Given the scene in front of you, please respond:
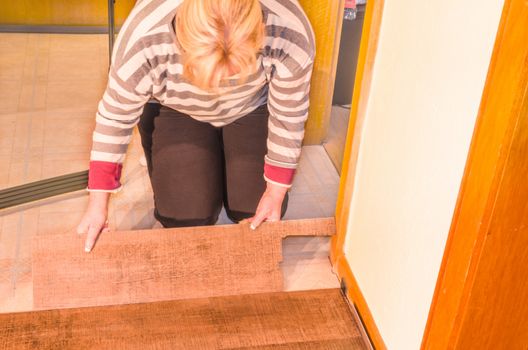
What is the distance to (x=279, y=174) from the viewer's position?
5.08 feet

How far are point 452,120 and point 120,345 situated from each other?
905mm

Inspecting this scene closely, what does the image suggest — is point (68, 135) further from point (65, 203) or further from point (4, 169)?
point (65, 203)

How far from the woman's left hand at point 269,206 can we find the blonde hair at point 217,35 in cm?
46

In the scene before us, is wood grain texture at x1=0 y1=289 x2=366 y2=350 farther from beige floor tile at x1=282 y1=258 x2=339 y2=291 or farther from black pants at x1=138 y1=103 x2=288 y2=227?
black pants at x1=138 y1=103 x2=288 y2=227

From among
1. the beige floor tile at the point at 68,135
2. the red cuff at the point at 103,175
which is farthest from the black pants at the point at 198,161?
the beige floor tile at the point at 68,135

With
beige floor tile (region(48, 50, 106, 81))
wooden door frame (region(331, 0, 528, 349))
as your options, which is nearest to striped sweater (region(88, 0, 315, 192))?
wooden door frame (region(331, 0, 528, 349))

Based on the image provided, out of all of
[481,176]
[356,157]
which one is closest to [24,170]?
[356,157]

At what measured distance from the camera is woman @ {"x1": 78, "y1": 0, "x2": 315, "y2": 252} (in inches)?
46.2

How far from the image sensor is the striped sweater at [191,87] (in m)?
1.28

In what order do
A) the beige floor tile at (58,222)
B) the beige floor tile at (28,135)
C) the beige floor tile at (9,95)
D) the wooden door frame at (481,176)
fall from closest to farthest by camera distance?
1. the wooden door frame at (481,176)
2. the beige floor tile at (58,222)
3. the beige floor tile at (28,135)
4. the beige floor tile at (9,95)

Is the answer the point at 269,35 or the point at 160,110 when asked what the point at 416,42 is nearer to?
the point at 269,35

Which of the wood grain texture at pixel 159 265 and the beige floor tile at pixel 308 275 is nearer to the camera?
the wood grain texture at pixel 159 265

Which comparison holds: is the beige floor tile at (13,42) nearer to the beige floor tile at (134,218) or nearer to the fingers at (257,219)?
the beige floor tile at (134,218)

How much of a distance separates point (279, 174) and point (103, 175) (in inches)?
16.7
